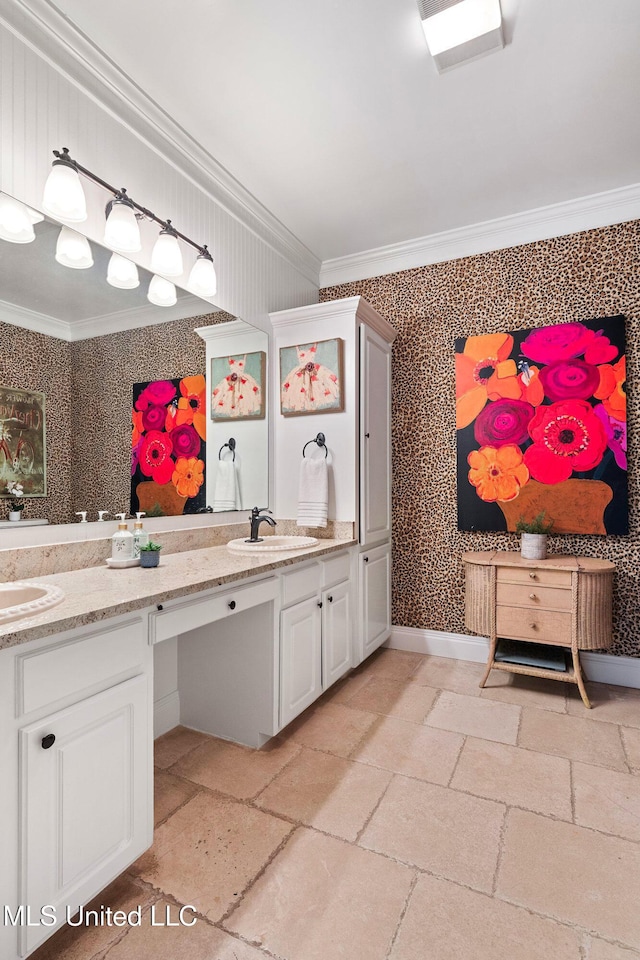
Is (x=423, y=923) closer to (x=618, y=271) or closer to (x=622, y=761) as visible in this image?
(x=622, y=761)

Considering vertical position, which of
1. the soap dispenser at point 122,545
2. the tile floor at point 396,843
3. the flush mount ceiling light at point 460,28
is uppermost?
the flush mount ceiling light at point 460,28

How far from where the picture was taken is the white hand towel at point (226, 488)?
8.71ft

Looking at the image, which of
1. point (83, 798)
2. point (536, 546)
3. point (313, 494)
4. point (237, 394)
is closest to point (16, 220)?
point (237, 394)

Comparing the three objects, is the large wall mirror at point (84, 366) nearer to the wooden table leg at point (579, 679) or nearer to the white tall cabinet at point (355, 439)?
the white tall cabinet at point (355, 439)

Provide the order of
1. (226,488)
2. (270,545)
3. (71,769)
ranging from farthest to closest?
(226,488), (270,545), (71,769)

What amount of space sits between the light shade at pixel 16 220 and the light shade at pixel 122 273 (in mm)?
328

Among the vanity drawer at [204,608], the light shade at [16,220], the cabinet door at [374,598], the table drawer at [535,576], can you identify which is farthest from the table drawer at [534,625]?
the light shade at [16,220]

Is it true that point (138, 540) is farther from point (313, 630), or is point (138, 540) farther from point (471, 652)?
point (471, 652)

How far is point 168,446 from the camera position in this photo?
232 centimetres

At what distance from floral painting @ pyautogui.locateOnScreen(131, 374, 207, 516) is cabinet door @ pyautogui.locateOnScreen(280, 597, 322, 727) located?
2.47 ft

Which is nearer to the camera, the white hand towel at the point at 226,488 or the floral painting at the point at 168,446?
the floral painting at the point at 168,446

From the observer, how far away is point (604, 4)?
170 cm

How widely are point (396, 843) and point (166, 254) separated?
8.00ft

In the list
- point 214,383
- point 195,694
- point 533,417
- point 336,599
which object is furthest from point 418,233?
point 195,694
